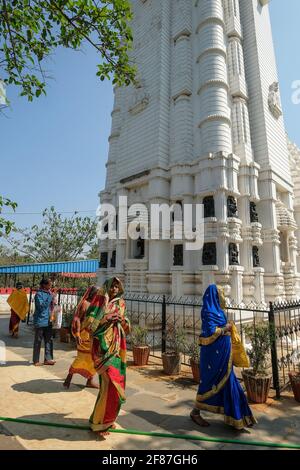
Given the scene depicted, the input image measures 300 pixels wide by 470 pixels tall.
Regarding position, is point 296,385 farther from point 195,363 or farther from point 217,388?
point 217,388

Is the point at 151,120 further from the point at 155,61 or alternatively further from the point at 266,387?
the point at 266,387

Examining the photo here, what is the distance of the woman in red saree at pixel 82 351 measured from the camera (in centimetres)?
494

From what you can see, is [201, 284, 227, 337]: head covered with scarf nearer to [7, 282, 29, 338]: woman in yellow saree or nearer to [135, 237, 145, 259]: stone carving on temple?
[135, 237, 145, 259]: stone carving on temple

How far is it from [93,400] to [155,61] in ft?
42.1

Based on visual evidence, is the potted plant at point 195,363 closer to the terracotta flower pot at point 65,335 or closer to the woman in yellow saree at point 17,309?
the terracotta flower pot at point 65,335

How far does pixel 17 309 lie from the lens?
376 inches

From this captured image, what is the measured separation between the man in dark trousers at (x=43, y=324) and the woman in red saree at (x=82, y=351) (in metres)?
1.59

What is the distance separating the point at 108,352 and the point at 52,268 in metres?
17.0

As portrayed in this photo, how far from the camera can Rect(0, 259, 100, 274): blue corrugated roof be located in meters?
18.8

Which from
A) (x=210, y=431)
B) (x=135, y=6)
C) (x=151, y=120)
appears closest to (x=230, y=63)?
(x=151, y=120)

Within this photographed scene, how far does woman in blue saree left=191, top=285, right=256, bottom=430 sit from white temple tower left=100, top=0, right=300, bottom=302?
5.08m

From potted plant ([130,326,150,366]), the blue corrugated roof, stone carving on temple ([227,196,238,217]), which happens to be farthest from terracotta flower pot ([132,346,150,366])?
the blue corrugated roof
